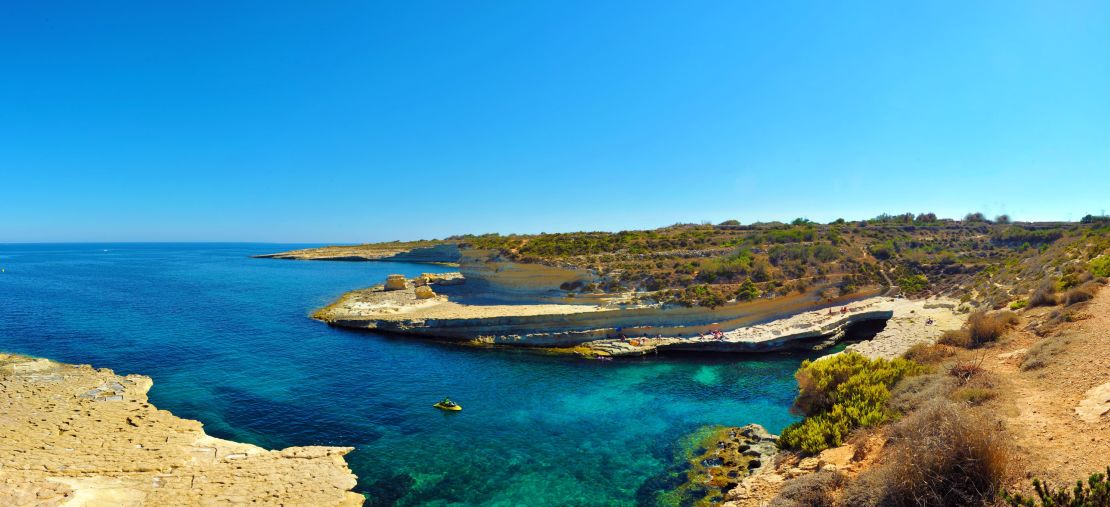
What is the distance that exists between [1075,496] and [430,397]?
17.6 m

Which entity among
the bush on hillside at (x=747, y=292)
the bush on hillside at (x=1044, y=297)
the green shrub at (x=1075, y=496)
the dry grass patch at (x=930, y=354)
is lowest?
the dry grass patch at (x=930, y=354)

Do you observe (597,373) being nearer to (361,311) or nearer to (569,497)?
(569,497)

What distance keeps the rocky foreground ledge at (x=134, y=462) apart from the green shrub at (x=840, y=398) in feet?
37.1

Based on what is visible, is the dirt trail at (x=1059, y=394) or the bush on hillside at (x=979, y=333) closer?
the dirt trail at (x=1059, y=394)

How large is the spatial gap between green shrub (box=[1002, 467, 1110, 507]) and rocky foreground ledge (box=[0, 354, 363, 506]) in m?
12.2

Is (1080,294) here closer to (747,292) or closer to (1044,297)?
(1044,297)

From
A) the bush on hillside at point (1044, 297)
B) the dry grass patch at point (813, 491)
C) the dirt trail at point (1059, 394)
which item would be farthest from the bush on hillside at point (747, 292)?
the dry grass patch at point (813, 491)

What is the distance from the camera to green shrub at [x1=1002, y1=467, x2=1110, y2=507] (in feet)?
17.7

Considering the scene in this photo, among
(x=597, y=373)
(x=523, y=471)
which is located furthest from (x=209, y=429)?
(x=597, y=373)

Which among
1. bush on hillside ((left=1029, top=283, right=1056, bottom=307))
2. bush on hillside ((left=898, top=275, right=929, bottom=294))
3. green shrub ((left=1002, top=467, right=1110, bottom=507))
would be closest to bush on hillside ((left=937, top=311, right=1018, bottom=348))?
bush on hillside ((left=1029, top=283, right=1056, bottom=307))

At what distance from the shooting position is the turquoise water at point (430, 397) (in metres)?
13.0

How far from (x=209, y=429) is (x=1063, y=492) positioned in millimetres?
19487

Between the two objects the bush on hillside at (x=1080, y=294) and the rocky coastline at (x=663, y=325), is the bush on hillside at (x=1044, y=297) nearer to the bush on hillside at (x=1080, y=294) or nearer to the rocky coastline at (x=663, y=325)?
the bush on hillside at (x=1080, y=294)

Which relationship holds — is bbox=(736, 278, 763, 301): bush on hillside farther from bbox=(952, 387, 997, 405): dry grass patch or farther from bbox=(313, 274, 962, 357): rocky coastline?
bbox=(952, 387, 997, 405): dry grass patch
